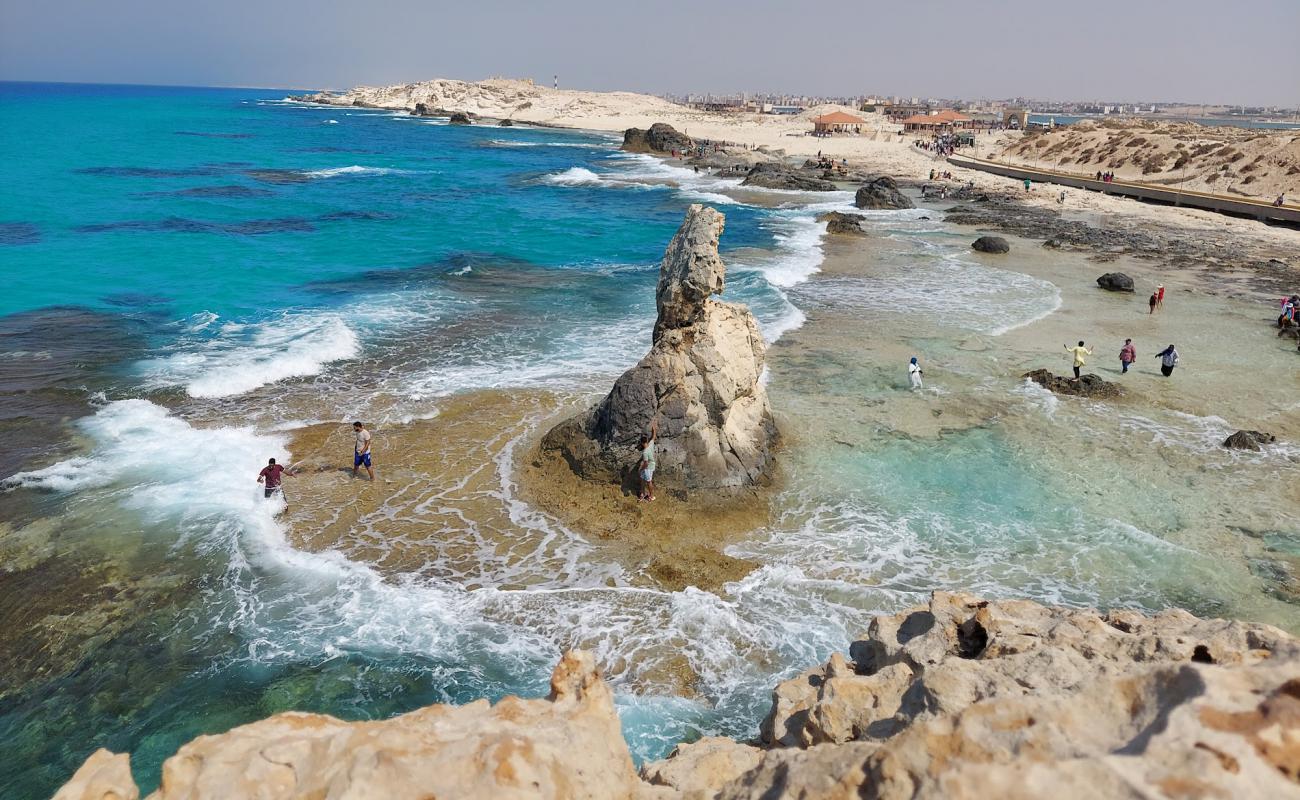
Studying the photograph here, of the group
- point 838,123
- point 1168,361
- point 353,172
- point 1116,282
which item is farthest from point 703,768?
point 838,123

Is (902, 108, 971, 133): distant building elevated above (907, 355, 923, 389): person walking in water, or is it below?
above

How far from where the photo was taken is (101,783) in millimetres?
4160

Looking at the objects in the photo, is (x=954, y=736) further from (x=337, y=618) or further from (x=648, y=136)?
(x=648, y=136)

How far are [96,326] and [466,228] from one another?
2070 centimetres

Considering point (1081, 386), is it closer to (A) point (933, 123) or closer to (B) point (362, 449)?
(B) point (362, 449)

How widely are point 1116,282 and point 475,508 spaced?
2555 cm

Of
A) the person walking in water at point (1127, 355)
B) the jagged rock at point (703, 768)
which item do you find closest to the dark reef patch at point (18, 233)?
the jagged rock at point (703, 768)

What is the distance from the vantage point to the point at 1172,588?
10.6 metres

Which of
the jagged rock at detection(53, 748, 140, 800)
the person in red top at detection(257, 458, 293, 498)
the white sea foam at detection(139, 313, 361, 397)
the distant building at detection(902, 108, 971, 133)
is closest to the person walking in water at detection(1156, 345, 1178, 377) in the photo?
the person in red top at detection(257, 458, 293, 498)

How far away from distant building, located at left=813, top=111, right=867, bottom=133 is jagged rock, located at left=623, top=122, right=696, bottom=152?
20.9m

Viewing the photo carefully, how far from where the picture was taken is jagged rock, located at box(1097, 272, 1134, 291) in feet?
89.3

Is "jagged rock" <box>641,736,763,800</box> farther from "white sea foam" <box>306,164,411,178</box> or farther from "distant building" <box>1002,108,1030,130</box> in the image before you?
"distant building" <box>1002,108,1030,130</box>

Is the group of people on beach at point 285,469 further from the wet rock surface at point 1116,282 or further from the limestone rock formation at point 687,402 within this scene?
the wet rock surface at point 1116,282

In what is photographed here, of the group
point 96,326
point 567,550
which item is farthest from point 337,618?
point 96,326
